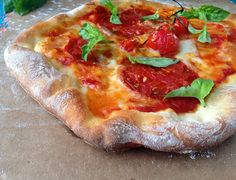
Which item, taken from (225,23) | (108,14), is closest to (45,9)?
(108,14)

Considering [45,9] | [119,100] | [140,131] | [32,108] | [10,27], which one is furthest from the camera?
[45,9]

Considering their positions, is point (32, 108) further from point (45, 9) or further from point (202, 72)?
point (45, 9)

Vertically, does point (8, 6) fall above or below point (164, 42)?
below

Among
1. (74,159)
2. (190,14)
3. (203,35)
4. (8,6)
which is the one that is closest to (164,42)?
(203,35)

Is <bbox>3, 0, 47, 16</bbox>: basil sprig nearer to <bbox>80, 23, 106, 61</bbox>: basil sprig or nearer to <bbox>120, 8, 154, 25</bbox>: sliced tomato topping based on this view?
<bbox>120, 8, 154, 25</bbox>: sliced tomato topping

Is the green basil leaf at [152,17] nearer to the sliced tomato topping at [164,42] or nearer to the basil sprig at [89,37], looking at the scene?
the sliced tomato topping at [164,42]

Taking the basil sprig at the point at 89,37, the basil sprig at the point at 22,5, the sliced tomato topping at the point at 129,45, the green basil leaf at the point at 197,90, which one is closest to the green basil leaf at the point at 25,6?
the basil sprig at the point at 22,5

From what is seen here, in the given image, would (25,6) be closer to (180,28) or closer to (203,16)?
(180,28)
